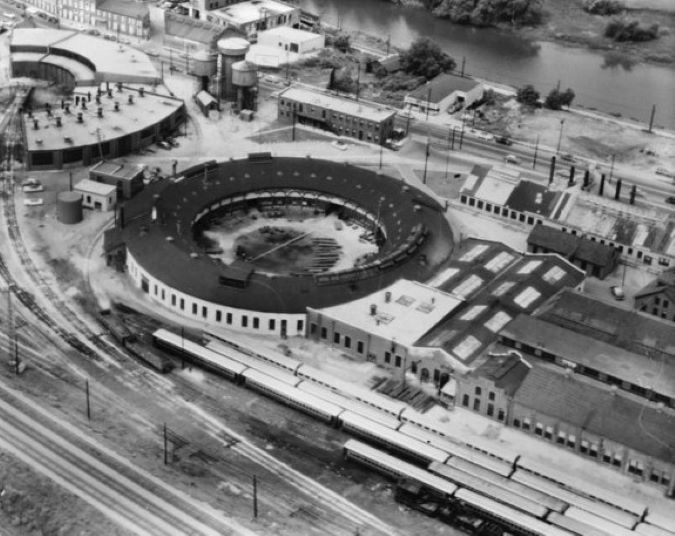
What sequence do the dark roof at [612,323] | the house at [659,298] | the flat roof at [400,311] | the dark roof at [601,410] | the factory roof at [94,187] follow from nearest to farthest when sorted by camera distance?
the dark roof at [601,410] → the dark roof at [612,323] → the flat roof at [400,311] → the house at [659,298] → the factory roof at [94,187]

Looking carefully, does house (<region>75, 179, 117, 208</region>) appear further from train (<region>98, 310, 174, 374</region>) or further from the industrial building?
train (<region>98, 310, 174, 374</region>)

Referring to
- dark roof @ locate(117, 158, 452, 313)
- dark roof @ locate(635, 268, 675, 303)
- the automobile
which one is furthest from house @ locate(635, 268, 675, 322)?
dark roof @ locate(117, 158, 452, 313)

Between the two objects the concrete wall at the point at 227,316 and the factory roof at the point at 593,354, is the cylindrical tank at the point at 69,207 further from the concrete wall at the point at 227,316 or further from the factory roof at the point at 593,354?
the factory roof at the point at 593,354

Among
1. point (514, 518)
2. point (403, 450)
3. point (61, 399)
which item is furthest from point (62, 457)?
point (514, 518)

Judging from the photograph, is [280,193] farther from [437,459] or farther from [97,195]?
[437,459]

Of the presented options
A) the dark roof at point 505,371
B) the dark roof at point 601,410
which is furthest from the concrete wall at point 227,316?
the dark roof at point 601,410

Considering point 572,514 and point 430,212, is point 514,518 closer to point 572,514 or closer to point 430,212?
point 572,514

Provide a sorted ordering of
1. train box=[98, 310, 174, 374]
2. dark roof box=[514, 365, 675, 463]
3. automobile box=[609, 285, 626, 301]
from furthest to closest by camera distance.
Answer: automobile box=[609, 285, 626, 301]
train box=[98, 310, 174, 374]
dark roof box=[514, 365, 675, 463]
